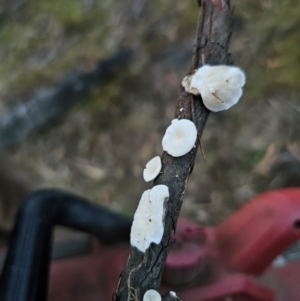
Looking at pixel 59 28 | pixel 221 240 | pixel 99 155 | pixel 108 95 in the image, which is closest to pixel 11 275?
pixel 221 240

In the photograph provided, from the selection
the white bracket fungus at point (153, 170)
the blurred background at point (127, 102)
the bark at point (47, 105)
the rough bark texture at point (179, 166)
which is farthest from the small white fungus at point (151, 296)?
the bark at point (47, 105)

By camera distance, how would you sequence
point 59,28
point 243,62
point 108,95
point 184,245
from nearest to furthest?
point 184,245
point 243,62
point 108,95
point 59,28

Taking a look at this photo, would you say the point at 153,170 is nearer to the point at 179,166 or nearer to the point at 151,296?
the point at 179,166

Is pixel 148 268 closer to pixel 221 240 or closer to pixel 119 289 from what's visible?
pixel 119 289

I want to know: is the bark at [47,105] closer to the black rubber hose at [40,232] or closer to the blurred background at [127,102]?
the blurred background at [127,102]

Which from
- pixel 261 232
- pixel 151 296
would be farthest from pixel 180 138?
pixel 261 232
